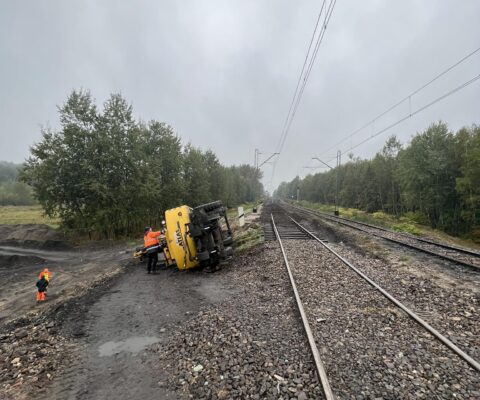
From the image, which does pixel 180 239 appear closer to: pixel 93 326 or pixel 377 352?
pixel 93 326

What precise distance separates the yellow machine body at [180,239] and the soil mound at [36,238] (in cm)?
1128

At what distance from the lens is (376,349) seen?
402 cm

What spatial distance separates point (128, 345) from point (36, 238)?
1699cm

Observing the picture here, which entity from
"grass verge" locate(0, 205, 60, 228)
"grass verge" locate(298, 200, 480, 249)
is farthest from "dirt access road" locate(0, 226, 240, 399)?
"grass verge" locate(298, 200, 480, 249)

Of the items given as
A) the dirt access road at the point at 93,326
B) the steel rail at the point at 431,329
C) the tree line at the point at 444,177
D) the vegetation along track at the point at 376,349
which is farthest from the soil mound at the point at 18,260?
the tree line at the point at 444,177

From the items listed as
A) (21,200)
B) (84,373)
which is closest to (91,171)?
(84,373)

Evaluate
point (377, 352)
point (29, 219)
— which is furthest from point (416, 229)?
point (29, 219)

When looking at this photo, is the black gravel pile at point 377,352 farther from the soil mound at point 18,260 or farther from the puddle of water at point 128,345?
the soil mound at point 18,260

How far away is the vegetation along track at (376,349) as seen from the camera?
3.21 meters

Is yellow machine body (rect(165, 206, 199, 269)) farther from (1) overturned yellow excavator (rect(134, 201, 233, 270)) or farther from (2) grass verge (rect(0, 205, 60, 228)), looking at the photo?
(2) grass verge (rect(0, 205, 60, 228))

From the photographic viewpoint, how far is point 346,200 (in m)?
62.1

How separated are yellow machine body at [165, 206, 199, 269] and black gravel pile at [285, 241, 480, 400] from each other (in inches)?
165

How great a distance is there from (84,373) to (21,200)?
101 m

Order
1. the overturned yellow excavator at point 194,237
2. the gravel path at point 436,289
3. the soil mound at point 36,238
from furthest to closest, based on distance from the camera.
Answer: the soil mound at point 36,238, the overturned yellow excavator at point 194,237, the gravel path at point 436,289
